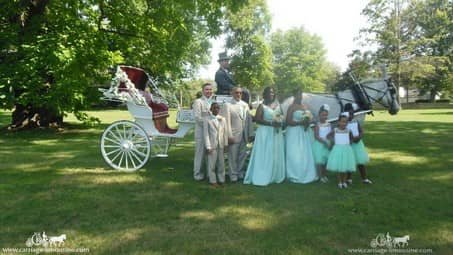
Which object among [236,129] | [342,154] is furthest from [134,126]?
[342,154]

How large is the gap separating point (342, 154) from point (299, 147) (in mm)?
825

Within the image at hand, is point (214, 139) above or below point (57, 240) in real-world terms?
above

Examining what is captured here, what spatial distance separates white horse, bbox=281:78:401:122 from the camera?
891 centimetres

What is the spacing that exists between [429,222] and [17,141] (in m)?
13.1

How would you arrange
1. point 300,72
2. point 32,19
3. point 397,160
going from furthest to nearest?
1. point 300,72
2. point 32,19
3. point 397,160

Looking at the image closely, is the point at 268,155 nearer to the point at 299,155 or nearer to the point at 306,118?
the point at 299,155

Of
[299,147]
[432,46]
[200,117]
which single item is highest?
[432,46]

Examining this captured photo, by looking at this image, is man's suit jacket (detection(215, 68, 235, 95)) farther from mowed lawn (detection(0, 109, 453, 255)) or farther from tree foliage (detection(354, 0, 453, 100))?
tree foliage (detection(354, 0, 453, 100))

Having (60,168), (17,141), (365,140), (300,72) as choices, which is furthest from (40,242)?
(300,72)

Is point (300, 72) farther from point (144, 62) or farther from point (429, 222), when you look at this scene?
point (429, 222)

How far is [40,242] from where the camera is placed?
452 cm

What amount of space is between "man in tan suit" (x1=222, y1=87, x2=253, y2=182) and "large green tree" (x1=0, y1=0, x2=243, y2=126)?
7456mm

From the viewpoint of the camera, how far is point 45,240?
454 cm

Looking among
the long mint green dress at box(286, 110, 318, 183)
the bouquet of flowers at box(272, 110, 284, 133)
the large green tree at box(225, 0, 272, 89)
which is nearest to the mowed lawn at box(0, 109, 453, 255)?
the long mint green dress at box(286, 110, 318, 183)
